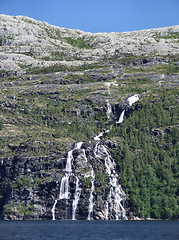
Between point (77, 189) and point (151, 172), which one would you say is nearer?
point (77, 189)

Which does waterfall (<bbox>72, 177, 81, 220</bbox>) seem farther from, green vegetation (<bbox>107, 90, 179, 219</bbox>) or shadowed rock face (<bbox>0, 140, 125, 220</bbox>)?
green vegetation (<bbox>107, 90, 179, 219</bbox>)

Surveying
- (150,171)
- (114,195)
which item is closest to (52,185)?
(114,195)

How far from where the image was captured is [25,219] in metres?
149

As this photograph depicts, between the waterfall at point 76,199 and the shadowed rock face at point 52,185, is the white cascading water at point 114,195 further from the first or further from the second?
the waterfall at point 76,199

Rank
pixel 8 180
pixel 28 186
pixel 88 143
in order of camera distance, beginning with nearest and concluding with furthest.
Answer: pixel 28 186, pixel 8 180, pixel 88 143

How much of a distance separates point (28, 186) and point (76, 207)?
23.8 metres

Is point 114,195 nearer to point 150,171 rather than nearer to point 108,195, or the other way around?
point 108,195

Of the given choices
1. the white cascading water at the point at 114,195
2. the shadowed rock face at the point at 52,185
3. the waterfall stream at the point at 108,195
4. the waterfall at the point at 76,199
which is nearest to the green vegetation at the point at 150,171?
the white cascading water at the point at 114,195

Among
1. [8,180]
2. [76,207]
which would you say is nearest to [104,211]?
[76,207]

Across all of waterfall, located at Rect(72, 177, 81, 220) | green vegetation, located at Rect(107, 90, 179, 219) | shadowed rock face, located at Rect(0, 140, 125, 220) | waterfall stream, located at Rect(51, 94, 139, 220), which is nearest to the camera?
waterfall, located at Rect(72, 177, 81, 220)

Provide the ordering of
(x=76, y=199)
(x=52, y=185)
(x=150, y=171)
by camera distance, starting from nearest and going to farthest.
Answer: (x=76, y=199) < (x=52, y=185) < (x=150, y=171)

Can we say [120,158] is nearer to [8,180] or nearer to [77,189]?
[77,189]

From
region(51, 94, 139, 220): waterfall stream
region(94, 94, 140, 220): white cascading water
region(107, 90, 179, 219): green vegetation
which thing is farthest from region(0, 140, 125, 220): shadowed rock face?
region(107, 90, 179, 219): green vegetation

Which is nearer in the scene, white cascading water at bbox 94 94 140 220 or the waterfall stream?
the waterfall stream
